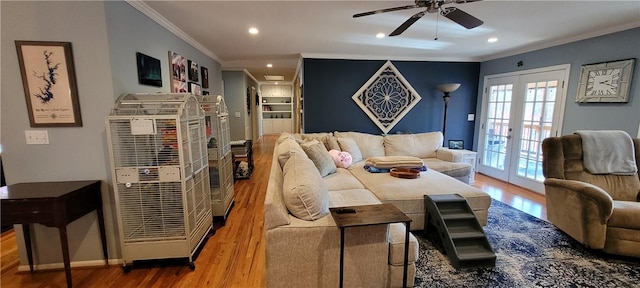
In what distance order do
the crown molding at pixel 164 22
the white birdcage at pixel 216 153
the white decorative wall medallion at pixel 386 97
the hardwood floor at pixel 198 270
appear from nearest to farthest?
the hardwood floor at pixel 198 270 < the crown molding at pixel 164 22 < the white birdcage at pixel 216 153 < the white decorative wall medallion at pixel 386 97

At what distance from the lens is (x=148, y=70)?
8.33 ft

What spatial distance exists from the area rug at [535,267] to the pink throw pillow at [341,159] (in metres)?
1.29

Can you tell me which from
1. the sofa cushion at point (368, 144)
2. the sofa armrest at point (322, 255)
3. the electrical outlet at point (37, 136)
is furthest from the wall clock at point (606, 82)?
the electrical outlet at point (37, 136)

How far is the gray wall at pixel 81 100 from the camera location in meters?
1.87

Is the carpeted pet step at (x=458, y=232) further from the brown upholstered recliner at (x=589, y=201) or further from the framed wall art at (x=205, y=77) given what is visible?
the framed wall art at (x=205, y=77)

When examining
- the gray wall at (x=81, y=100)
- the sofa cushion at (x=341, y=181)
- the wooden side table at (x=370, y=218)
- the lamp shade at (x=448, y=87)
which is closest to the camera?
the wooden side table at (x=370, y=218)

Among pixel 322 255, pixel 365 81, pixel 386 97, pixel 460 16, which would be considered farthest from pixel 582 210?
pixel 365 81

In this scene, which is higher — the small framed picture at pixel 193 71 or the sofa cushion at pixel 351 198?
the small framed picture at pixel 193 71

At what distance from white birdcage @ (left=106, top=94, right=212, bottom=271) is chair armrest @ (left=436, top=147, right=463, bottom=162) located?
11.7 ft

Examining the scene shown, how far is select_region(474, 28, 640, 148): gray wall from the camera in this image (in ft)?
9.87

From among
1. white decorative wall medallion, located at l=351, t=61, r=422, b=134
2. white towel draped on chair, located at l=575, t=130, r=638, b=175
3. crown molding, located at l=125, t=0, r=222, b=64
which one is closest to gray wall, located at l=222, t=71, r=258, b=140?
crown molding, located at l=125, t=0, r=222, b=64

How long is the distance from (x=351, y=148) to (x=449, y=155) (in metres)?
1.54

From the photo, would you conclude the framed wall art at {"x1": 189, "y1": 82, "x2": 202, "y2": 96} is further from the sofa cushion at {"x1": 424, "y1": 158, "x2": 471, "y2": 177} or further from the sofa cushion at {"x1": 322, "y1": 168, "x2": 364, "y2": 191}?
the sofa cushion at {"x1": 424, "y1": 158, "x2": 471, "y2": 177}

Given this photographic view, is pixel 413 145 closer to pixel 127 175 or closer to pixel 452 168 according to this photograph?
pixel 452 168
